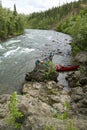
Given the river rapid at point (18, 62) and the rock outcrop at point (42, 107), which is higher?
the rock outcrop at point (42, 107)

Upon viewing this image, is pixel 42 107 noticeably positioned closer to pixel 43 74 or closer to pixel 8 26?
pixel 43 74

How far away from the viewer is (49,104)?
76.5ft

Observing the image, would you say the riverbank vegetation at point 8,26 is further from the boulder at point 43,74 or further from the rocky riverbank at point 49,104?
the rocky riverbank at point 49,104

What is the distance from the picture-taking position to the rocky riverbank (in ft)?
40.4

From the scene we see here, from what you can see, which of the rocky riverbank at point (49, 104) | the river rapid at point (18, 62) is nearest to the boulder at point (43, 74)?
the rocky riverbank at point (49, 104)

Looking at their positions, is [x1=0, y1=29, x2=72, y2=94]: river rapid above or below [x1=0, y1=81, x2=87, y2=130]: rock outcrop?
below

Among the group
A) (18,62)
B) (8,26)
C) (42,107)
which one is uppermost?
(42,107)

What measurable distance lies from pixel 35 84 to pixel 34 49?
86.9 ft

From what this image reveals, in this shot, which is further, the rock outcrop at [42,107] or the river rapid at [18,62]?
the river rapid at [18,62]

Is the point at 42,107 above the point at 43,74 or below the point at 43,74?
above

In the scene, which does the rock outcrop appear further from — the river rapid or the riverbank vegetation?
the riverbank vegetation

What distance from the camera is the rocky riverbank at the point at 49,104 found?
12.3m

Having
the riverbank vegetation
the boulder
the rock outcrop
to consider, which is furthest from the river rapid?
the riverbank vegetation

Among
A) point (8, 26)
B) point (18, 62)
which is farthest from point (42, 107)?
point (8, 26)
